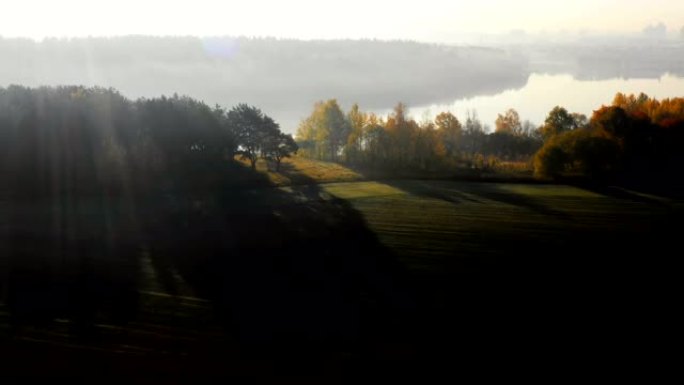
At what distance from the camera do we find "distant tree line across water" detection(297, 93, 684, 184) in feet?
169

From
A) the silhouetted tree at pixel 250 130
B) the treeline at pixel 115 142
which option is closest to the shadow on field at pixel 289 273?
the treeline at pixel 115 142

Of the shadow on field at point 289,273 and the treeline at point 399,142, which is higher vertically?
the treeline at point 399,142

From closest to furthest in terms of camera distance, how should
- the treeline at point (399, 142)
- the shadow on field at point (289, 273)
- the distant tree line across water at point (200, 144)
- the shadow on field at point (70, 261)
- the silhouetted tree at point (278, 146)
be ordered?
the shadow on field at point (289, 273) → the shadow on field at point (70, 261) → the distant tree line across water at point (200, 144) → the silhouetted tree at point (278, 146) → the treeline at point (399, 142)

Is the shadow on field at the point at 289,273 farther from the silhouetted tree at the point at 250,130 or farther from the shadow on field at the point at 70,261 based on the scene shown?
the silhouetted tree at the point at 250,130

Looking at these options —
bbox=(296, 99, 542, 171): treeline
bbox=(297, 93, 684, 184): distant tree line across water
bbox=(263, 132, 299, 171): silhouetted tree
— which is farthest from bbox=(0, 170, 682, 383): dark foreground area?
bbox=(296, 99, 542, 171): treeline

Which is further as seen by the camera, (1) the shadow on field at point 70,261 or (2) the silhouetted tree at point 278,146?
(2) the silhouetted tree at point 278,146

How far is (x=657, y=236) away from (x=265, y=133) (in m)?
34.7

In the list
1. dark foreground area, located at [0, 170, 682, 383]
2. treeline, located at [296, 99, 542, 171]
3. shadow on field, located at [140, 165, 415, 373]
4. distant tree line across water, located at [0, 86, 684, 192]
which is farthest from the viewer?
treeline, located at [296, 99, 542, 171]

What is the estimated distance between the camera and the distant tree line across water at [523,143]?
5166 cm

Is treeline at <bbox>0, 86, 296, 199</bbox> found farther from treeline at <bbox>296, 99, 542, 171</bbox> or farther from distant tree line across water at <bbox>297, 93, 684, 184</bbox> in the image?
distant tree line across water at <bbox>297, 93, 684, 184</bbox>

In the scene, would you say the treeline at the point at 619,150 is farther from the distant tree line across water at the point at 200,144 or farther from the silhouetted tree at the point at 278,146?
the silhouetted tree at the point at 278,146

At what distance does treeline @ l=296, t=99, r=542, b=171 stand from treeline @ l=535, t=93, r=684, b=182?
427 inches

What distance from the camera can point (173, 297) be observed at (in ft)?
70.2

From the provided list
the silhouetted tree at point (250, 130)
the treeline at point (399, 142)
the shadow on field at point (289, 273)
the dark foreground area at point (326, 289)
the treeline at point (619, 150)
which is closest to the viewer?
the dark foreground area at point (326, 289)
